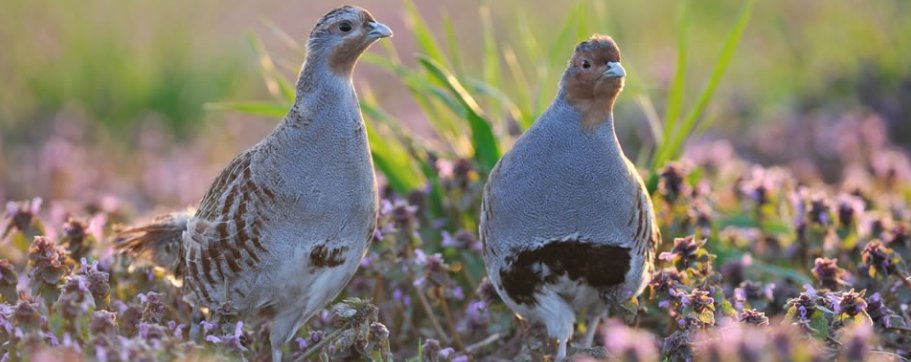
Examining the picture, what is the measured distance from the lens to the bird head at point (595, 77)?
4039 mm

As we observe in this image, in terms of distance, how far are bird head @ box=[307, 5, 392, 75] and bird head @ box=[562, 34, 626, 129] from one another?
65 centimetres

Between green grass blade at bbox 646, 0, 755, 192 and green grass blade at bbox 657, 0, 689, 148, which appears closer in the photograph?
green grass blade at bbox 646, 0, 755, 192

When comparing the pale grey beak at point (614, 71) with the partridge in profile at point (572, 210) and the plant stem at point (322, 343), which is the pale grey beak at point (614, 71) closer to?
the partridge in profile at point (572, 210)

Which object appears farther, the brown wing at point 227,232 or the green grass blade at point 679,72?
the green grass blade at point 679,72

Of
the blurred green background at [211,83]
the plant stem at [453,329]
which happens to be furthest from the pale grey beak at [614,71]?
the blurred green background at [211,83]

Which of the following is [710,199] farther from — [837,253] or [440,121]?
[440,121]

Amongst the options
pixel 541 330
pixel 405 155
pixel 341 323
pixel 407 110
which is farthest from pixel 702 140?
pixel 341 323

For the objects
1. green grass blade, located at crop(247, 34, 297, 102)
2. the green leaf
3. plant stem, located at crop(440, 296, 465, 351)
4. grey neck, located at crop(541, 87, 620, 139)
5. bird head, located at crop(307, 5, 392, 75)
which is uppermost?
bird head, located at crop(307, 5, 392, 75)

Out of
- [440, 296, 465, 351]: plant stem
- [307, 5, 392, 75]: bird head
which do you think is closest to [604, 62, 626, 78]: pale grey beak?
[307, 5, 392, 75]: bird head

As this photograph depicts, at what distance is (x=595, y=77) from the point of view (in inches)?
160

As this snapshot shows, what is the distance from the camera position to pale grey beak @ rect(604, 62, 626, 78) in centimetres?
399

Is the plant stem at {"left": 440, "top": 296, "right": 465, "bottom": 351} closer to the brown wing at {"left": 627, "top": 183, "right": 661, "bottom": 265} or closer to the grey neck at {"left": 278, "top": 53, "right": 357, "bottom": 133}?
the brown wing at {"left": 627, "top": 183, "right": 661, "bottom": 265}

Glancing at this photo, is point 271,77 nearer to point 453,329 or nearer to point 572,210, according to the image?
point 453,329

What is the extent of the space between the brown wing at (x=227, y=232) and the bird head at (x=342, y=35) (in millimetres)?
431
